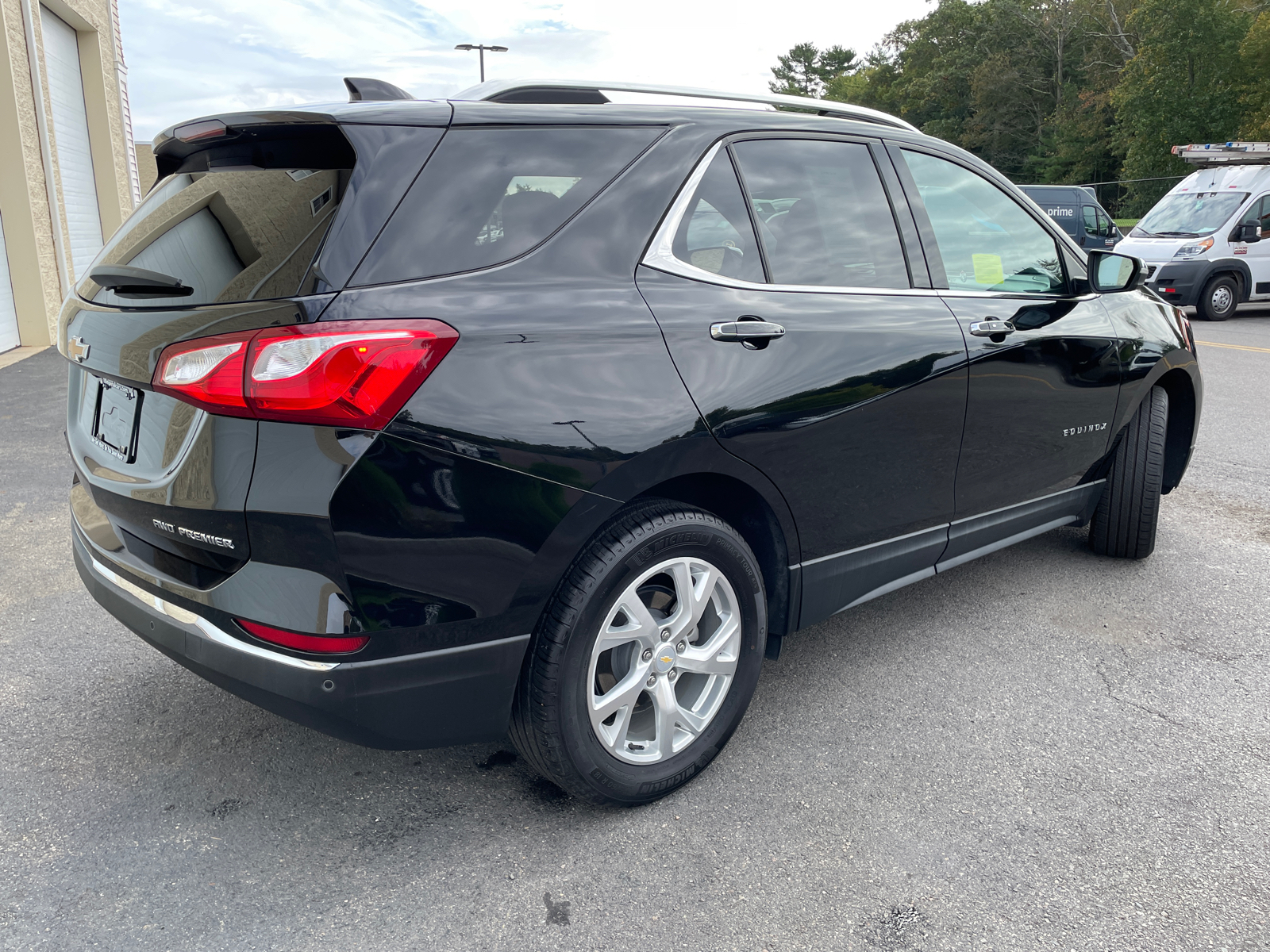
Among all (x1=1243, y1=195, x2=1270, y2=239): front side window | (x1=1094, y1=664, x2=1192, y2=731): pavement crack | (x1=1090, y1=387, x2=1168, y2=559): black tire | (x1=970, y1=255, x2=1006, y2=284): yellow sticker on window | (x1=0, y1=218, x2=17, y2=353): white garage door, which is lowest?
(x1=0, y1=218, x2=17, y2=353): white garage door

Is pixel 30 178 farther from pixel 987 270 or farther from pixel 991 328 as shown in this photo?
pixel 991 328

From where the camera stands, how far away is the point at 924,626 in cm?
361

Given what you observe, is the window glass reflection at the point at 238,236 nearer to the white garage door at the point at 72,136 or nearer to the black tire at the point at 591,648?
the black tire at the point at 591,648

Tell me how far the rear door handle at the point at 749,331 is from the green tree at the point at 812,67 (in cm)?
9960

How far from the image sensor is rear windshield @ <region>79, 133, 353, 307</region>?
1970 millimetres

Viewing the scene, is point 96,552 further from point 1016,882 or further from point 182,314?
point 1016,882

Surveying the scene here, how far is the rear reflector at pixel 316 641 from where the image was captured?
6.25 ft

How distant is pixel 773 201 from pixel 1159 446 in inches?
92.8

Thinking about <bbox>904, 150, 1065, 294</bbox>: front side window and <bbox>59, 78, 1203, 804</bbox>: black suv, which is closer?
<bbox>59, 78, 1203, 804</bbox>: black suv

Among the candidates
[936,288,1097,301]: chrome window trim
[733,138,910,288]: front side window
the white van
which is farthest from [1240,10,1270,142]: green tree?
[733,138,910,288]: front side window

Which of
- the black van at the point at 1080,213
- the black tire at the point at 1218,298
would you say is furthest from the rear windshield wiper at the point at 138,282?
the black van at the point at 1080,213

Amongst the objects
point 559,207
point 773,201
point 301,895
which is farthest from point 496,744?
point 773,201

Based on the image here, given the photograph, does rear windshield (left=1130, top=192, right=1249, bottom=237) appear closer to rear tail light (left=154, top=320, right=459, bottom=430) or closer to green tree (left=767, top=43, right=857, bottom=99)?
rear tail light (left=154, top=320, right=459, bottom=430)

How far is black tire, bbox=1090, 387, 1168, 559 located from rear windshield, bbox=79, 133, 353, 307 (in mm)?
3384
